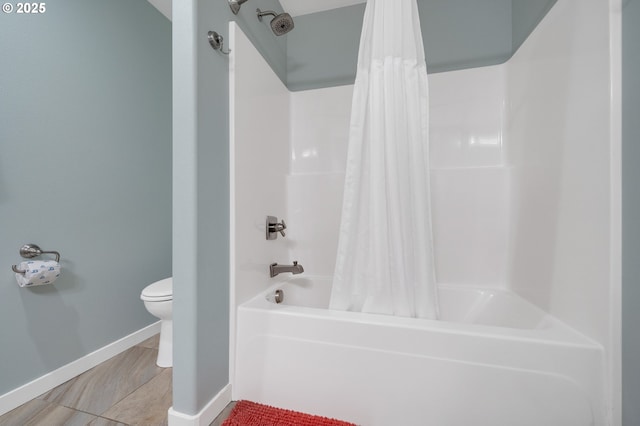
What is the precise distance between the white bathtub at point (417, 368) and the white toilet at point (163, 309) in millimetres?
570

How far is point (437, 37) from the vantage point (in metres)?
1.76

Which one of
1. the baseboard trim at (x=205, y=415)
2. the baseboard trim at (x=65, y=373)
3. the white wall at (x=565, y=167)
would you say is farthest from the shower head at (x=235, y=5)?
the baseboard trim at (x=65, y=373)

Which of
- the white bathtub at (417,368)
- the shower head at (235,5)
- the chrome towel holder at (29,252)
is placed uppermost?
the shower head at (235,5)

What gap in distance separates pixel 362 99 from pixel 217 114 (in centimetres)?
68

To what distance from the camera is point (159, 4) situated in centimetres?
197

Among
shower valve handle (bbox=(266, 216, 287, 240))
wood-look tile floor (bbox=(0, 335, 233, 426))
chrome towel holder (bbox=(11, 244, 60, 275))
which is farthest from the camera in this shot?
shower valve handle (bbox=(266, 216, 287, 240))

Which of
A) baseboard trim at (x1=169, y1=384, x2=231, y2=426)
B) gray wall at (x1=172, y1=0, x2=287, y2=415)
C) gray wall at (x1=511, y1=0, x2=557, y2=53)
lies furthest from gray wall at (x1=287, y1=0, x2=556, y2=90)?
baseboard trim at (x1=169, y1=384, x2=231, y2=426)

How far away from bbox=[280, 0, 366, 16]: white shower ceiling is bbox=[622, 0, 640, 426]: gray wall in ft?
5.21

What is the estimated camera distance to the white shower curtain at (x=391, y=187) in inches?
45.8

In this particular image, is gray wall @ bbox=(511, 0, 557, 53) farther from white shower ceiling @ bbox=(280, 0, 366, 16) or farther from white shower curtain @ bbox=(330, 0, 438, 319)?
white shower ceiling @ bbox=(280, 0, 366, 16)

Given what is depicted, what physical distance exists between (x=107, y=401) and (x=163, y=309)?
1.46 feet

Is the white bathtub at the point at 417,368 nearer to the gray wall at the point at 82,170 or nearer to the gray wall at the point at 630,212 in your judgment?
the gray wall at the point at 630,212

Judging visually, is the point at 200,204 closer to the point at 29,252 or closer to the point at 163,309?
the point at 163,309

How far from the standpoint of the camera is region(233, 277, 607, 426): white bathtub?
0.86 meters
